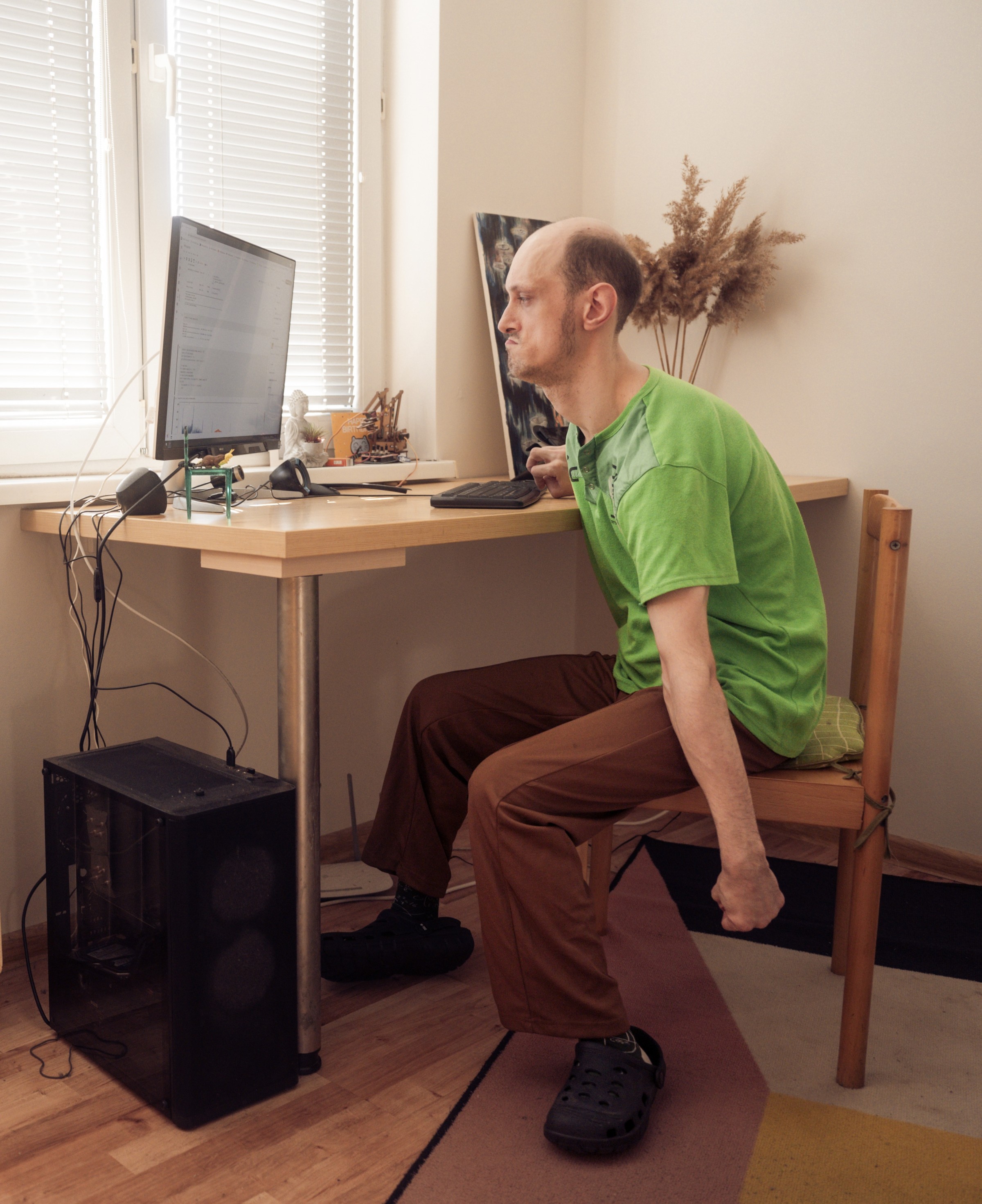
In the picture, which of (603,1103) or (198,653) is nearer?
(603,1103)

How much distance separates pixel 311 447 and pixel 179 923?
1.12 metres

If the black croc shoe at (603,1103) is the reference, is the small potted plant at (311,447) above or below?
above

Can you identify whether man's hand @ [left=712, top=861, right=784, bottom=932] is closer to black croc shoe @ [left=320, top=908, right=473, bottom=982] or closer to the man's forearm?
the man's forearm

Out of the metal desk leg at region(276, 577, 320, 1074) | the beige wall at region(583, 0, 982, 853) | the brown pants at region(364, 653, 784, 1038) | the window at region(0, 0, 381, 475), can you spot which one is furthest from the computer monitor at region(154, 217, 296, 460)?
the beige wall at region(583, 0, 982, 853)

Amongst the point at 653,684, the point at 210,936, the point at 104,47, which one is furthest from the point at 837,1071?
the point at 104,47

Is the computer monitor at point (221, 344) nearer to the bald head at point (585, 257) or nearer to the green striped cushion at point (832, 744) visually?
the bald head at point (585, 257)

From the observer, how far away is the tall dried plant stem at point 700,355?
2.55 m

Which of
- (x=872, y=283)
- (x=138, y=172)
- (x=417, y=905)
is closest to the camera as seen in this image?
(x=417, y=905)

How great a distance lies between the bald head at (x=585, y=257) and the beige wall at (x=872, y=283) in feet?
3.23

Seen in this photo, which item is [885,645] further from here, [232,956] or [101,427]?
[101,427]

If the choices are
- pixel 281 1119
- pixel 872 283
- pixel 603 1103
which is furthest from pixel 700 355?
pixel 281 1119

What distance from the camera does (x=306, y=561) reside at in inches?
53.0

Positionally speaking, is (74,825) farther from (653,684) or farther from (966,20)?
(966,20)

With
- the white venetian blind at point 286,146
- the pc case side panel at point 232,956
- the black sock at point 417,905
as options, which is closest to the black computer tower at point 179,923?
the pc case side panel at point 232,956
